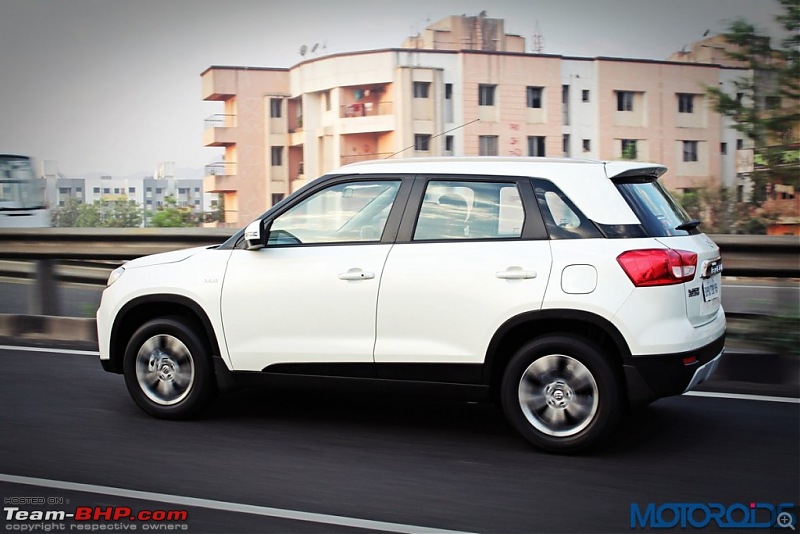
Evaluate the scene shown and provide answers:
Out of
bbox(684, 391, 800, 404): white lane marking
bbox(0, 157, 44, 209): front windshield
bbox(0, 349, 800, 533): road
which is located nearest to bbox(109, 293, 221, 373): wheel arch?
bbox(0, 349, 800, 533): road

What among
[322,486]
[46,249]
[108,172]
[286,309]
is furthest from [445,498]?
[108,172]

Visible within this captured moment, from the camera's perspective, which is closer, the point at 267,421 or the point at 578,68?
the point at 267,421

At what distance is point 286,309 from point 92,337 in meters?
4.62

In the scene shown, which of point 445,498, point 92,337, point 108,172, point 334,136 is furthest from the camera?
point 108,172

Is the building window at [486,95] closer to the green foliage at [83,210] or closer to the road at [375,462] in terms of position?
the green foliage at [83,210]

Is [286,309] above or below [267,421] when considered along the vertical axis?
above

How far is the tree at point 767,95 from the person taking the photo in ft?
29.7

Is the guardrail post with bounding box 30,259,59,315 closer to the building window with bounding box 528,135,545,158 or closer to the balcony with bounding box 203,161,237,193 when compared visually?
the building window with bounding box 528,135,545,158

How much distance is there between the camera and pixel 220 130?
6744 cm

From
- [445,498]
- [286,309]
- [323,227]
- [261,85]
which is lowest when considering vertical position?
[445,498]

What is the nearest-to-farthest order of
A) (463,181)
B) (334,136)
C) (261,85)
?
(463,181), (334,136), (261,85)

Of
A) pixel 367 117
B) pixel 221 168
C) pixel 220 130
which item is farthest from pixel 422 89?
pixel 221 168

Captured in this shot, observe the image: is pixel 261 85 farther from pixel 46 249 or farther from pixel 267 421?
pixel 267 421

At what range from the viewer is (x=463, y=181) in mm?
6289
